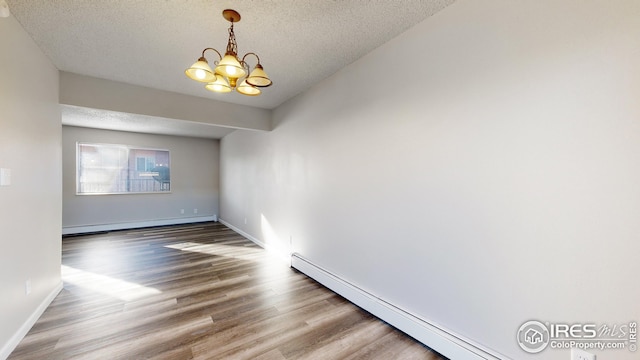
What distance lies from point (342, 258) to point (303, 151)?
151cm

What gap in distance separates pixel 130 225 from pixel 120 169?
139 cm

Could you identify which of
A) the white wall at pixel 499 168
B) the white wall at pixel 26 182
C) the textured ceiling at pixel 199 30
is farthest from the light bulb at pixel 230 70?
the white wall at pixel 26 182

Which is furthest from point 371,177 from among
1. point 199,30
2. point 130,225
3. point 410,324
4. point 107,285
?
point 130,225

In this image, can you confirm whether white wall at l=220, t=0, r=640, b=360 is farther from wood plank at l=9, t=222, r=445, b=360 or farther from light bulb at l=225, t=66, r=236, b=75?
light bulb at l=225, t=66, r=236, b=75

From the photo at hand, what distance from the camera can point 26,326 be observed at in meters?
1.92

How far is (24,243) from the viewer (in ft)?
6.29

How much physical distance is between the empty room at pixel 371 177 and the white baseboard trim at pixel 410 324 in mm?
18

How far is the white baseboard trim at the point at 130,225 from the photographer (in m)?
5.17

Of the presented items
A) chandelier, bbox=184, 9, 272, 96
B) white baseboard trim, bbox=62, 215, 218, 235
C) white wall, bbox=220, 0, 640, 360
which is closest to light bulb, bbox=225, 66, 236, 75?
chandelier, bbox=184, 9, 272, 96

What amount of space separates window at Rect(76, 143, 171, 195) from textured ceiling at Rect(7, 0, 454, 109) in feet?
12.1

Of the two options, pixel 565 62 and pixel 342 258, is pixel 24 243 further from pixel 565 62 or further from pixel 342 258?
pixel 565 62

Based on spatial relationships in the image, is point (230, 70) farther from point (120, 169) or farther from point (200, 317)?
point (120, 169)

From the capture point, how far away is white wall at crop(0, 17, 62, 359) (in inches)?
65.6

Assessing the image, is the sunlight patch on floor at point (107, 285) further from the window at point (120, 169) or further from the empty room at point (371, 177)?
the window at point (120, 169)
